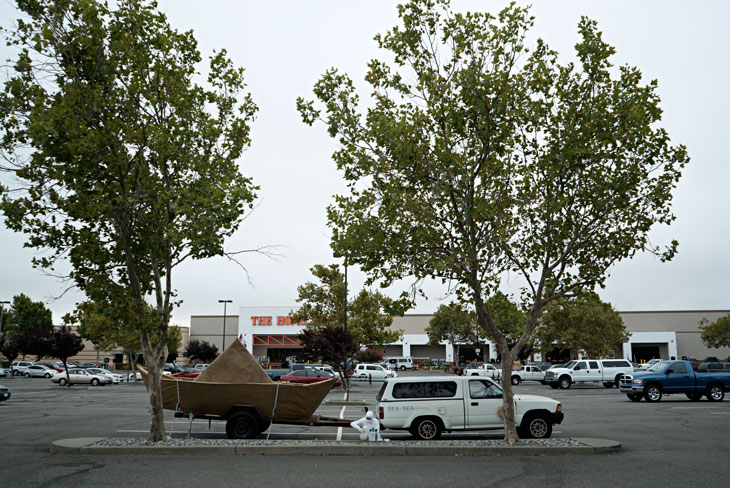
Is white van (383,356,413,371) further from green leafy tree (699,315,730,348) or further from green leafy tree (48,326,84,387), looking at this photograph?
green leafy tree (48,326,84,387)

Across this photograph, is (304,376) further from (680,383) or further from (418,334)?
(418,334)

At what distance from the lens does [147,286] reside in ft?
48.4

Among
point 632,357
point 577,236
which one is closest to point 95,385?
point 577,236

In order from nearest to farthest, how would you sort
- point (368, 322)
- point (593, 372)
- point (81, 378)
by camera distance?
point (593, 372) → point (368, 322) → point (81, 378)

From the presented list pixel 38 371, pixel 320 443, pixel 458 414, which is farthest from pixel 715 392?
pixel 38 371

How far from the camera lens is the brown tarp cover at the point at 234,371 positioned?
14.6m

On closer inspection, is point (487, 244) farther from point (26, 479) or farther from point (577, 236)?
point (26, 479)

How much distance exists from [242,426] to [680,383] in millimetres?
20971

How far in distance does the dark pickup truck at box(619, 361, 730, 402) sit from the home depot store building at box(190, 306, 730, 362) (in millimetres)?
40527

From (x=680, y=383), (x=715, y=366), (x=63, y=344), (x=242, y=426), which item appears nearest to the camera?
(x=242, y=426)

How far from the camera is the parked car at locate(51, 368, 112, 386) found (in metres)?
45.4

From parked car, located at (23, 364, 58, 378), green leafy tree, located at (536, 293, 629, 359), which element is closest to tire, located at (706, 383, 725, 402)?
green leafy tree, located at (536, 293, 629, 359)

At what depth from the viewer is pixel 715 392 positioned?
25578 millimetres

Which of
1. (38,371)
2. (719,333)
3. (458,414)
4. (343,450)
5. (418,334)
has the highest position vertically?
(719,333)
